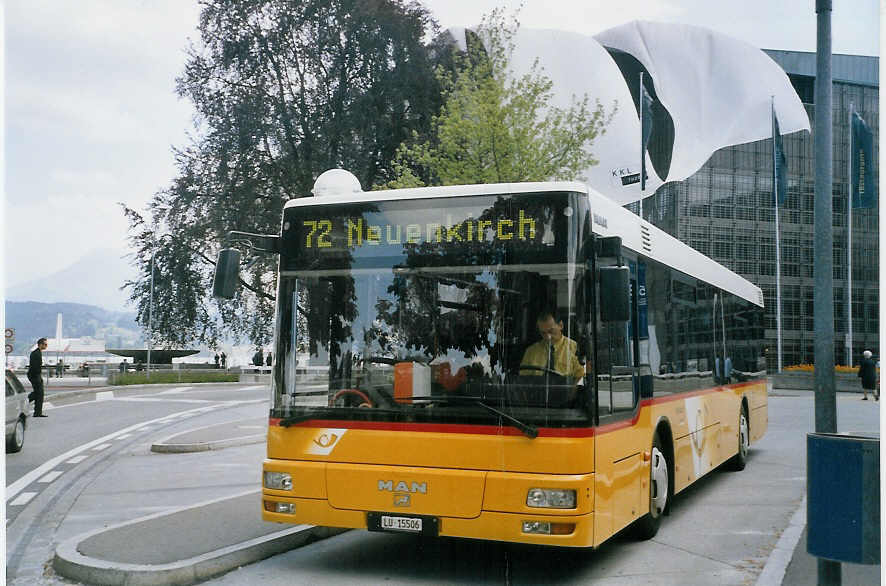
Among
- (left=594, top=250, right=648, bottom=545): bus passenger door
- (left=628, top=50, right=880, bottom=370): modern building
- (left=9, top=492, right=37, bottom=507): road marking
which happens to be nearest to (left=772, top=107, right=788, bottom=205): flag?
(left=9, top=492, right=37, bottom=507): road marking

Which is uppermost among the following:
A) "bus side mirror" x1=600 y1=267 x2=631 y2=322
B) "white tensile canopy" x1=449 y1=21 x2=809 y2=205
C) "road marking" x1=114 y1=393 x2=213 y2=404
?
"white tensile canopy" x1=449 y1=21 x2=809 y2=205

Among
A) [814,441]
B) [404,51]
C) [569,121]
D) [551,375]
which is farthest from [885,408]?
[404,51]

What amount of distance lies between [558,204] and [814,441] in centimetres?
224

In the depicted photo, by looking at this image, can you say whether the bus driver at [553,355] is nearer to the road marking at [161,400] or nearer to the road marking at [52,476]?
the road marking at [52,476]

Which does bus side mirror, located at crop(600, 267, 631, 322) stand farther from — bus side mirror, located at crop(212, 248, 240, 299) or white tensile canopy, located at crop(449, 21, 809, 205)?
white tensile canopy, located at crop(449, 21, 809, 205)

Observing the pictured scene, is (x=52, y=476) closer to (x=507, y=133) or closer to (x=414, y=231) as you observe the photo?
(x=414, y=231)

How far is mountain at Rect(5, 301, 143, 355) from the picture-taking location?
88.1 feet

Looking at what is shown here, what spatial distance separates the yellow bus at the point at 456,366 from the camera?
668cm

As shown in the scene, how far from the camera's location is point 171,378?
44375 mm

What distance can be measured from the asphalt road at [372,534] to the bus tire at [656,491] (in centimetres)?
12

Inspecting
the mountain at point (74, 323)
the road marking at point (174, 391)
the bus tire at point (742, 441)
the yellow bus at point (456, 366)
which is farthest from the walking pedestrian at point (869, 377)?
the yellow bus at point (456, 366)

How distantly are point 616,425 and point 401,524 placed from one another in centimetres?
168

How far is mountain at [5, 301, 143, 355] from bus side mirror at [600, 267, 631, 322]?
17.9m

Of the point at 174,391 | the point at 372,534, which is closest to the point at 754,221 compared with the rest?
the point at 174,391
